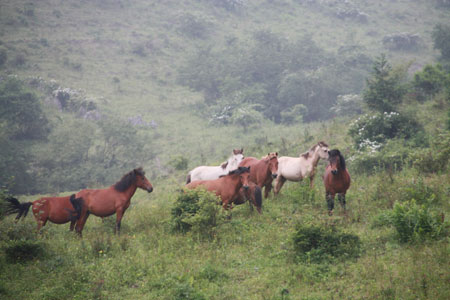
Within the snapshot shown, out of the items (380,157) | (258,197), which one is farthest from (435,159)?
(258,197)

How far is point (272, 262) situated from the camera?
7.00 metres

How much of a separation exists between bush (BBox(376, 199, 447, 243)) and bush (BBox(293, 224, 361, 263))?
87 cm

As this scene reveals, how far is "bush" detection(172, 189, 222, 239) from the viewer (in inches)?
336

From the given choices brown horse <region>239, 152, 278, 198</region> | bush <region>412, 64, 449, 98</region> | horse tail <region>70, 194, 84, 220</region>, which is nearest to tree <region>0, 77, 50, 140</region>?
horse tail <region>70, 194, 84, 220</region>

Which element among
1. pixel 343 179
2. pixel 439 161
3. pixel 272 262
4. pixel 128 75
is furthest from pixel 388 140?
pixel 128 75

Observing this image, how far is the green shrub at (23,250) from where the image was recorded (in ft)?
24.1

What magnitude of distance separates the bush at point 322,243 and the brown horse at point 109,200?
4.86 m

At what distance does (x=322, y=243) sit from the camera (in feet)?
23.1

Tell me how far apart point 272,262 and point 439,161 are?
7734 millimetres

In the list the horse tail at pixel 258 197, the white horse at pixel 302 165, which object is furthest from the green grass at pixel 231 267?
the white horse at pixel 302 165

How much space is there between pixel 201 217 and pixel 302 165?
15.5 ft

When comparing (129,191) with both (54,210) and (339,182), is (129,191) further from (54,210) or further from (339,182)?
(339,182)

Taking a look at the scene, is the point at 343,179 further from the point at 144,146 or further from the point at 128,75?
the point at 128,75

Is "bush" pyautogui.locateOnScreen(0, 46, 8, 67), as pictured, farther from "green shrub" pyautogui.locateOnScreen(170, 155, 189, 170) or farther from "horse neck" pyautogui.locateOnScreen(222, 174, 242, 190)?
"horse neck" pyautogui.locateOnScreen(222, 174, 242, 190)
